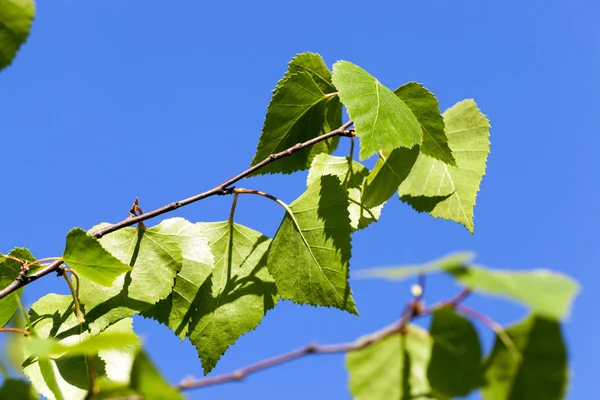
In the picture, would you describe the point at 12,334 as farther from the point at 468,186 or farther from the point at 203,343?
the point at 468,186

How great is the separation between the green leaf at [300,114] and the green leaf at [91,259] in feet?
1.33

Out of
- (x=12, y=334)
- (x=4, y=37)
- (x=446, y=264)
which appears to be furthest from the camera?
(x=12, y=334)

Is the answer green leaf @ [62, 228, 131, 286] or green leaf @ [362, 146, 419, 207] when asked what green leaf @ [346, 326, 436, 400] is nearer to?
green leaf @ [62, 228, 131, 286]

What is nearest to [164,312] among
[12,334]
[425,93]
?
[12,334]

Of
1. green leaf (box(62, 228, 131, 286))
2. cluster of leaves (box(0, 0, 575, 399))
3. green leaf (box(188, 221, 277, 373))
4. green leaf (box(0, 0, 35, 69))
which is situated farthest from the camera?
green leaf (box(188, 221, 277, 373))

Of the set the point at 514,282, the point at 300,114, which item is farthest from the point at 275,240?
the point at 514,282

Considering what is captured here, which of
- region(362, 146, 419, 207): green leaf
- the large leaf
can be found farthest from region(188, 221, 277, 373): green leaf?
the large leaf

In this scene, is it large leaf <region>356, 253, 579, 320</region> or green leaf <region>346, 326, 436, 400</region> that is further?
green leaf <region>346, 326, 436, 400</region>

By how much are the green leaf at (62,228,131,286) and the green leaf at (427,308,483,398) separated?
537mm

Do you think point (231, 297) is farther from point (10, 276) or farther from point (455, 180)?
point (455, 180)

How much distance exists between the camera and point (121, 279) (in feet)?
3.99

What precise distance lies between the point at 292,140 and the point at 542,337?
0.89m

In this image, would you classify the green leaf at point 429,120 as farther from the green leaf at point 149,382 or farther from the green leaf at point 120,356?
the green leaf at point 149,382

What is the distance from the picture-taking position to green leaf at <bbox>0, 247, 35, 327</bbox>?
3.83 ft
